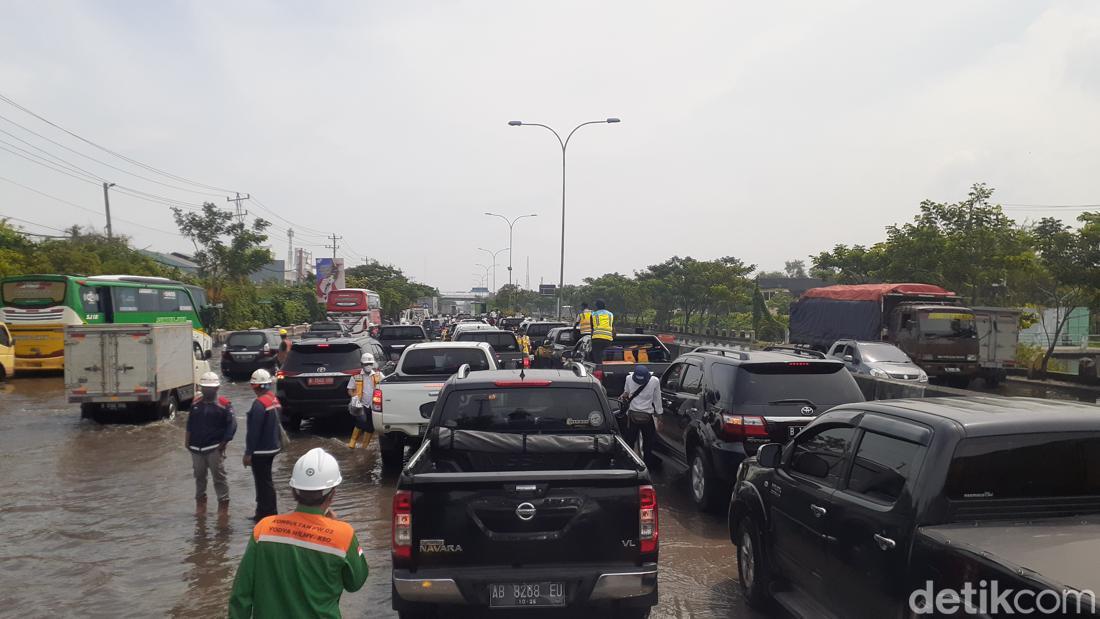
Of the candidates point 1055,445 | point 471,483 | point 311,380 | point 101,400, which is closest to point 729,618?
point 471,483

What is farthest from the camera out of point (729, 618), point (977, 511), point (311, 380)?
point (311, 380)

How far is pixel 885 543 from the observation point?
12.1 feet

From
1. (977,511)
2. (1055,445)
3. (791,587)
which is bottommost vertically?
(791,587)

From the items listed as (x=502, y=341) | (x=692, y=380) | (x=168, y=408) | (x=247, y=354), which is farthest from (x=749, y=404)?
(x=247, y=354)

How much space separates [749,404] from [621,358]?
6.17 meters

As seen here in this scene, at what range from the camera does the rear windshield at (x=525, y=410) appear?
6211 millimetres

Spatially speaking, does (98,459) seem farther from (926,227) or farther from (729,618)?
(926,227)

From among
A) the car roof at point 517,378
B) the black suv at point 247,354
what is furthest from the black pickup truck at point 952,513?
the black suv at point 247,354

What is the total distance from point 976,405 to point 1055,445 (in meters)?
0.56

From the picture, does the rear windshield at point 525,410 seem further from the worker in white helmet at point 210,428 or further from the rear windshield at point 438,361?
the rear windshield at point 438,361

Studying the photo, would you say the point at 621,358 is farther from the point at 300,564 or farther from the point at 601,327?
the point at 300,564

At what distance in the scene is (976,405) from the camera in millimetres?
4137

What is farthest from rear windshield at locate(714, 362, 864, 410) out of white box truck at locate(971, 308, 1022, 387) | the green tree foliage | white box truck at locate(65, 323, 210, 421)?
the green tree foliage

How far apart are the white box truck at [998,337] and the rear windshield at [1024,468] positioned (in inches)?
882
